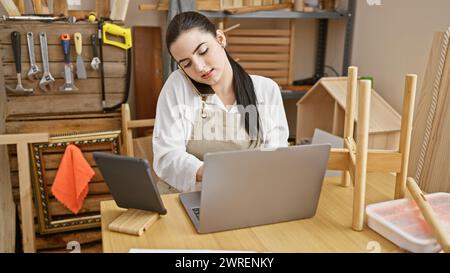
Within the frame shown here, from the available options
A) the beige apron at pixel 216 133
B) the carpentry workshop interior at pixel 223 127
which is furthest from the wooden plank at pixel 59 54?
the beige apron at pixel 216 133

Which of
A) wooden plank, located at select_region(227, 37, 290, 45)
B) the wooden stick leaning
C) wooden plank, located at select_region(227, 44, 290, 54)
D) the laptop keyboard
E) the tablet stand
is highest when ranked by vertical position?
wooden plank, located at select_region(227, 37, 290, 45)

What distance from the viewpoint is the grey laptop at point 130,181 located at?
2.71ft

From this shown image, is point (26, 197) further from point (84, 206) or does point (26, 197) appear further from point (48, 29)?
point (48, 29)

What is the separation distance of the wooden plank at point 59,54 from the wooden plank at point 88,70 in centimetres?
2

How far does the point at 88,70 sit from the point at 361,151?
1501mm

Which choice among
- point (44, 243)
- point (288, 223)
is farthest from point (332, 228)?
point (44, 243)

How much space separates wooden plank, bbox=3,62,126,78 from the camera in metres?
1.88

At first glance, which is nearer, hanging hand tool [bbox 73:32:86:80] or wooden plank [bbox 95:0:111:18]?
hanging hand tool [bbox 73:32:86:80]

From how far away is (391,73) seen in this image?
1954mm

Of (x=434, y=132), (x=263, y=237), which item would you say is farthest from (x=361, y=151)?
(x=434, y=132)

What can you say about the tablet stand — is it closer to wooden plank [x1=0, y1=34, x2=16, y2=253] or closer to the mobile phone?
the mobile phone

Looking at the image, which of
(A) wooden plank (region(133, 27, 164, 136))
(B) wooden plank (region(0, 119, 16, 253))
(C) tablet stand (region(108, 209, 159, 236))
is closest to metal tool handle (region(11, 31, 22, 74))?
(B) wooden plank (region(0, 119, 16, 253))

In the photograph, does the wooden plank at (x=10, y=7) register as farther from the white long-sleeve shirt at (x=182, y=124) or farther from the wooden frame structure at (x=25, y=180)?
the white long-sleeve shirt at (x=182, y=124)

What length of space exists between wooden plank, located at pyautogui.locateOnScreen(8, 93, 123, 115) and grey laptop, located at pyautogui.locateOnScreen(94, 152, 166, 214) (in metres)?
1.20
